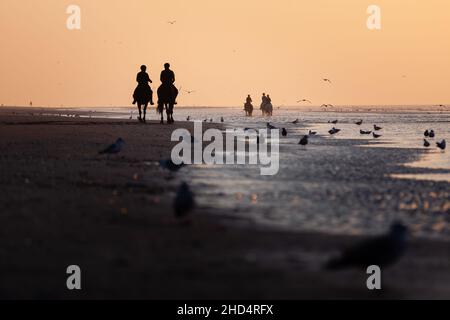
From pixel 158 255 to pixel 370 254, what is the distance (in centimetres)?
169

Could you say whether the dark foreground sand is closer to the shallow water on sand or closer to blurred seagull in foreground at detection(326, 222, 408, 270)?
blurred seagull in foreground at detection(326, 222, 408, 270)

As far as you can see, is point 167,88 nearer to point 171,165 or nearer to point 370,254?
point 171,165

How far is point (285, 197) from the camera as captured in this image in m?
10.0

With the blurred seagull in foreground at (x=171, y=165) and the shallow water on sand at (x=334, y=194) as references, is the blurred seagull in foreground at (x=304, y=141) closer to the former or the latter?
the shallow water on sand at (x=334, y=194)

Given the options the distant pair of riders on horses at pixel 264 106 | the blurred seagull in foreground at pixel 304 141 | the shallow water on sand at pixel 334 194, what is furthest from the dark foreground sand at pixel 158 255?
the distant pair of riders on horses at pixel 264 106

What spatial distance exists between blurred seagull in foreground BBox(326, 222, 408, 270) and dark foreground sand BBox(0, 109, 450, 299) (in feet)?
0.28

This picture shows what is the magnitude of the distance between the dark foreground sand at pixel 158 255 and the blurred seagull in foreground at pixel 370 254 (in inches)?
3.3

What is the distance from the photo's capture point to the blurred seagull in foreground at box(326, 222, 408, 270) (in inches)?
229

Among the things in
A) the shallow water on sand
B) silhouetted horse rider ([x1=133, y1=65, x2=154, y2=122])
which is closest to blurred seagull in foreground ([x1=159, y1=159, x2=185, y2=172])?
the shallow water on sand

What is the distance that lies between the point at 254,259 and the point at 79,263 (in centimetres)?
138

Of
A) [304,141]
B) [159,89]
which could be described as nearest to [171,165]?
[304,141]

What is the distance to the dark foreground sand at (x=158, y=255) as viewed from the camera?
5320 millimetres
